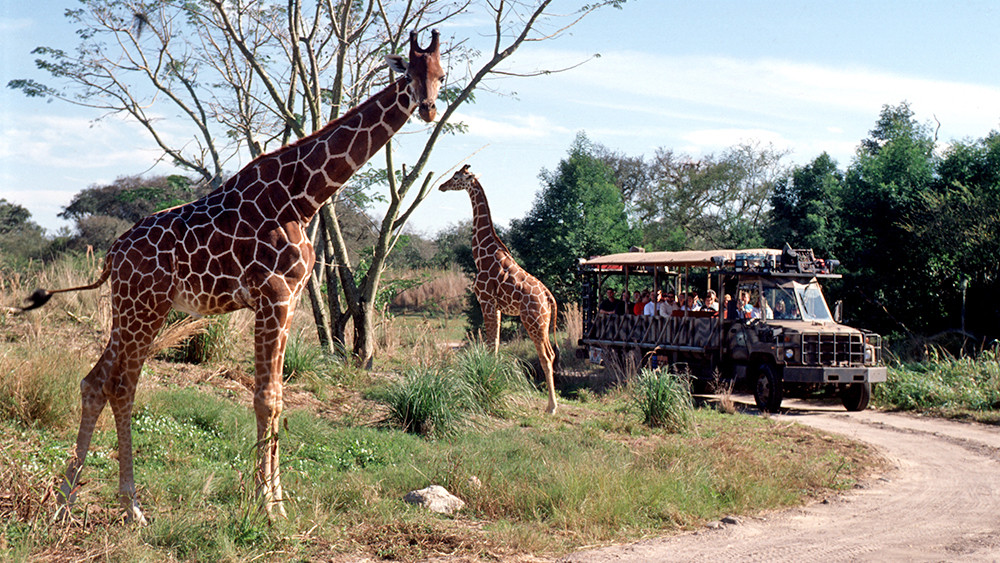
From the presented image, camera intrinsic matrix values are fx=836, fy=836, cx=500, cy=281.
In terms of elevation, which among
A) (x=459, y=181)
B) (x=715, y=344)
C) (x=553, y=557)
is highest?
(x=459, y=181)

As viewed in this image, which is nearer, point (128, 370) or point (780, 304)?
point (128, 370)

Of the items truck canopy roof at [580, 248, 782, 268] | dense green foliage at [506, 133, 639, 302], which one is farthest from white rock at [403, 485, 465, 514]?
dense green foliage at [506, 133, 639, 302]

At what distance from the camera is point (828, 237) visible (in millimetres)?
24594

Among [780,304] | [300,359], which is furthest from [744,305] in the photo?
[300,359]

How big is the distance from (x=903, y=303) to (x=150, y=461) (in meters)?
18.3

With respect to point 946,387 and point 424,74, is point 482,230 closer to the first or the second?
point 424,74

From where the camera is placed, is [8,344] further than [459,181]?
No

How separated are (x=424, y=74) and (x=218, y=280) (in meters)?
2.18

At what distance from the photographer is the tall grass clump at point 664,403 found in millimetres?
10719

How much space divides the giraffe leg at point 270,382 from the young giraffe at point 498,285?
6439 mm

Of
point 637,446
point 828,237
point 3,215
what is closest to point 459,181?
point 637,446

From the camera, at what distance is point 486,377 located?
1109cm

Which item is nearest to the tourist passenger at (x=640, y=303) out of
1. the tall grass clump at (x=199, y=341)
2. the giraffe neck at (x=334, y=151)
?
the tall grass clump at (x=199, y=341)

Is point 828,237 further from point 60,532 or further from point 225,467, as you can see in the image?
point 60,532
